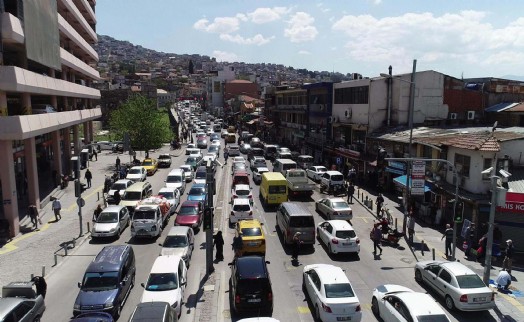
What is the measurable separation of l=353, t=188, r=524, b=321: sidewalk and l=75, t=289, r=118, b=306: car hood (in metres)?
14.8

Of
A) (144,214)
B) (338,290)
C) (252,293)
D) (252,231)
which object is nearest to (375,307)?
(338,290)

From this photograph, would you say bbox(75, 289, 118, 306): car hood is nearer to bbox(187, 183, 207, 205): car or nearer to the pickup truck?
bbox(187, 183, 207, 205): car

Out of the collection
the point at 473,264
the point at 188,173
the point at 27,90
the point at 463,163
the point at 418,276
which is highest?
the point at 27,90

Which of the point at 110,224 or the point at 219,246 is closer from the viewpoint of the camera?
the point at 219,246

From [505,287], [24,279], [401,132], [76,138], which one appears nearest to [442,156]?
[401,132]

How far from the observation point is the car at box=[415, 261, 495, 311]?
15711 millimetres

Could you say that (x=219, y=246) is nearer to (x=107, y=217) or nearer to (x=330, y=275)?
(x=330, y=275)

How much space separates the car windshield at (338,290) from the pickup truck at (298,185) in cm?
2114

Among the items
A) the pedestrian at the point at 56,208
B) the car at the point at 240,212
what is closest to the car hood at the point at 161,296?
the car at the point at 240,212

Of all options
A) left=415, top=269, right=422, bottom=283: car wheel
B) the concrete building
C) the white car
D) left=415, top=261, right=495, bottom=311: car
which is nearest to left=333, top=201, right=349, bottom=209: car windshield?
left=415, top=269, right=422, bottom=283: car wheel

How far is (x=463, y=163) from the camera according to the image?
27188 mm

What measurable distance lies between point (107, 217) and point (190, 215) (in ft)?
16.5

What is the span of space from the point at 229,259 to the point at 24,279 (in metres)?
9.73

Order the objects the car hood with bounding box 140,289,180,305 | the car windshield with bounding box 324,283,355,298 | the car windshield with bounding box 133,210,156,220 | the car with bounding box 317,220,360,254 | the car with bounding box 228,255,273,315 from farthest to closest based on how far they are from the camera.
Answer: the car windshield with bounding box 133,210,156,220 < the car with bounding box 317,220,360,254 < the car with bounding box 228,255,273,315 < the car hood with bounding box 140,289,180,305 < the car windshield with bounding box 324,283,355,298
